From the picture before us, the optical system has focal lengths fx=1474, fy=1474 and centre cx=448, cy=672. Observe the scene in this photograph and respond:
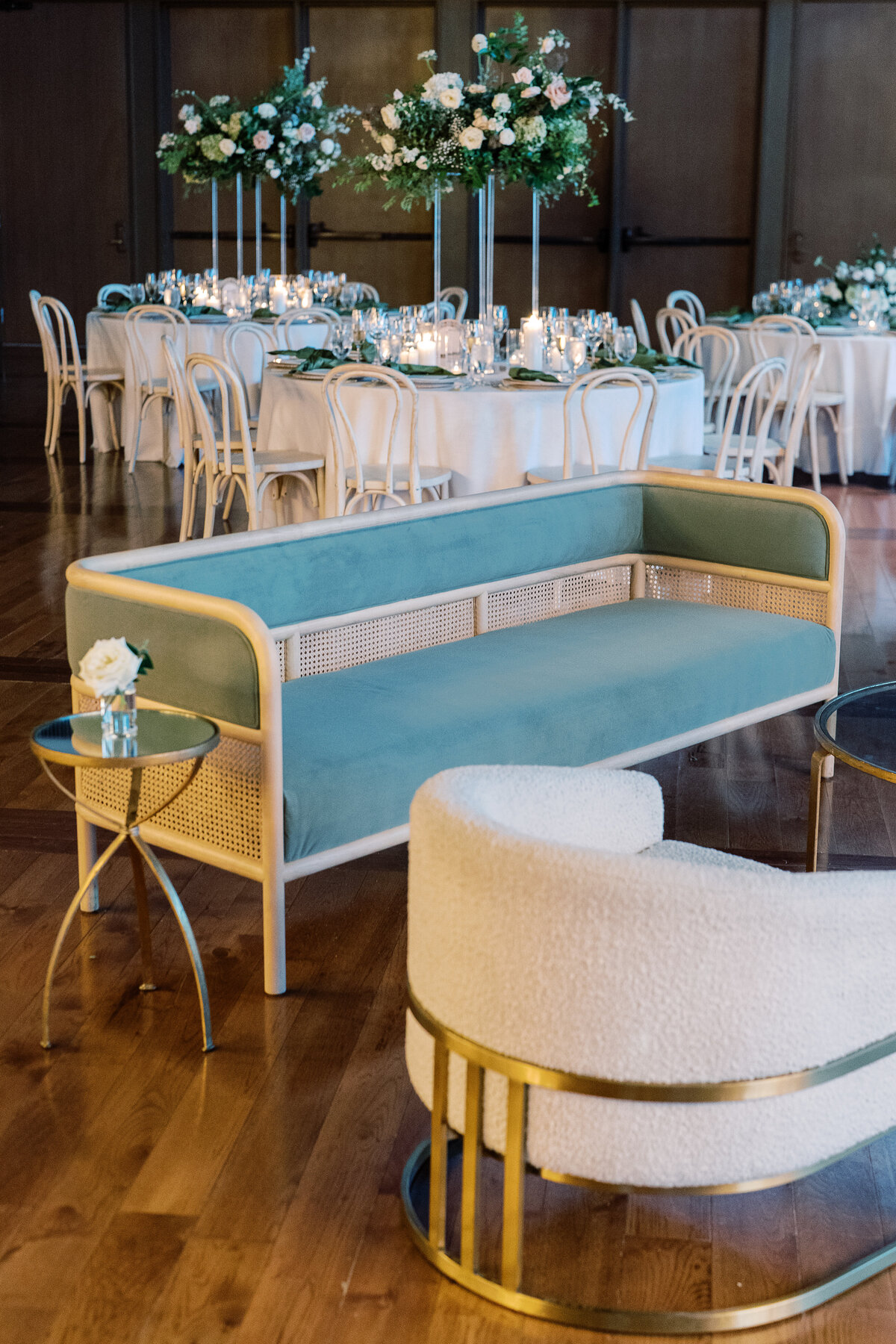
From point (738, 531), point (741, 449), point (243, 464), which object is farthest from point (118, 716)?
point (741, 449)

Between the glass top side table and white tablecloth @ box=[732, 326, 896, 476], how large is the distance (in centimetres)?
576

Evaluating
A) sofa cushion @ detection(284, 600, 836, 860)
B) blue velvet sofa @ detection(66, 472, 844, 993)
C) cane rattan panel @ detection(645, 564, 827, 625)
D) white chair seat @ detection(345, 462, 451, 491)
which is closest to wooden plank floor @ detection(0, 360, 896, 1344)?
blue velvet sofa @ detection(66, 472, 844, 993)

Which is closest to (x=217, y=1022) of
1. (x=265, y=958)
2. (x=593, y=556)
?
(x=265, y=958)

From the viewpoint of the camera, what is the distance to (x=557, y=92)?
540cm

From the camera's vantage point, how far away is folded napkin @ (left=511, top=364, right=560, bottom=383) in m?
5.29

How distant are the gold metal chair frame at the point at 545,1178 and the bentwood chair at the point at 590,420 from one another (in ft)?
10.7

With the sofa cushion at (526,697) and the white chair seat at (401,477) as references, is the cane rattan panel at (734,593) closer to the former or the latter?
the sofa cushion at (526,697)

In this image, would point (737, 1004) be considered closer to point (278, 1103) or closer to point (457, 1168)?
point (457, 1168)

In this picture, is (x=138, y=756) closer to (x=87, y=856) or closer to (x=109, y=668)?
(x=109, y=668)

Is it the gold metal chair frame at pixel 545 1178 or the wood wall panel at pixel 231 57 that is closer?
the gold metal chair frame at pixel 545 1178

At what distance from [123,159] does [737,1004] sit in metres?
11.6

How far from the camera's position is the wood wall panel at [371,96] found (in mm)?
11422

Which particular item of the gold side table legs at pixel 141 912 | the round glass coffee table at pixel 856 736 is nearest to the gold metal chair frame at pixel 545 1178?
the gold side table legs at pixel 141 912

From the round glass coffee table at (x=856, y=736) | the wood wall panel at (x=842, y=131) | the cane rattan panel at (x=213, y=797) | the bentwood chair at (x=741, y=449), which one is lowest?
the cane rattan panel at (x=213, y=797)
